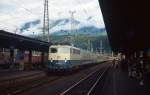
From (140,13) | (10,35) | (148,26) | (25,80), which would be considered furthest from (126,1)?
(10,35)

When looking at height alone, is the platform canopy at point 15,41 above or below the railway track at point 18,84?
above

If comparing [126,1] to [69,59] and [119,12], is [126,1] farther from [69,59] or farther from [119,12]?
[69,59]

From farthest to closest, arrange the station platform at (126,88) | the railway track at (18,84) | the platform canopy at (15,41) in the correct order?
the platform canopy at (15,41), the station platform at (126,88), the railway track at (18,84)

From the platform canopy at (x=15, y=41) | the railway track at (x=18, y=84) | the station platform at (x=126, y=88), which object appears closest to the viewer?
the railway track at (x=18, y=84)

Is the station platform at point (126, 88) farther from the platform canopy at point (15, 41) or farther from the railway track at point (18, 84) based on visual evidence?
the platform canopy at point (15, 41)

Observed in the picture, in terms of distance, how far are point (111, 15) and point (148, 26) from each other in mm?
4860

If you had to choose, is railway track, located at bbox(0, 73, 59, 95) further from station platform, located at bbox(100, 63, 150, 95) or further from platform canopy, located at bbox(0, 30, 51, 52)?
platform canopy, located at bbox(0, 30, 51, 52)

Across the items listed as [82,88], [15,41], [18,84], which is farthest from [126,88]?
[15,41]

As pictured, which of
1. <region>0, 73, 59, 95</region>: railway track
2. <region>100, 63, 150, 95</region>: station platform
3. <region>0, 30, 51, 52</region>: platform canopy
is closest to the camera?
<region>0, 73, 59, 95</region>: railway track

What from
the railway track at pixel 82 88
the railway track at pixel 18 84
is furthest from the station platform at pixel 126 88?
the railway track at pixel 18 84

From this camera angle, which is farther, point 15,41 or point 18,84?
point 15,41

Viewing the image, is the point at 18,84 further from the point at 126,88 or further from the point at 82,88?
the point at 126,88

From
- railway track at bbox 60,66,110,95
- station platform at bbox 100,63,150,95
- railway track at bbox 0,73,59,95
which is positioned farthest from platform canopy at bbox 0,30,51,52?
station platform at bbox 100,63,150,95

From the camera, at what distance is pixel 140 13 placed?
2441 cm
